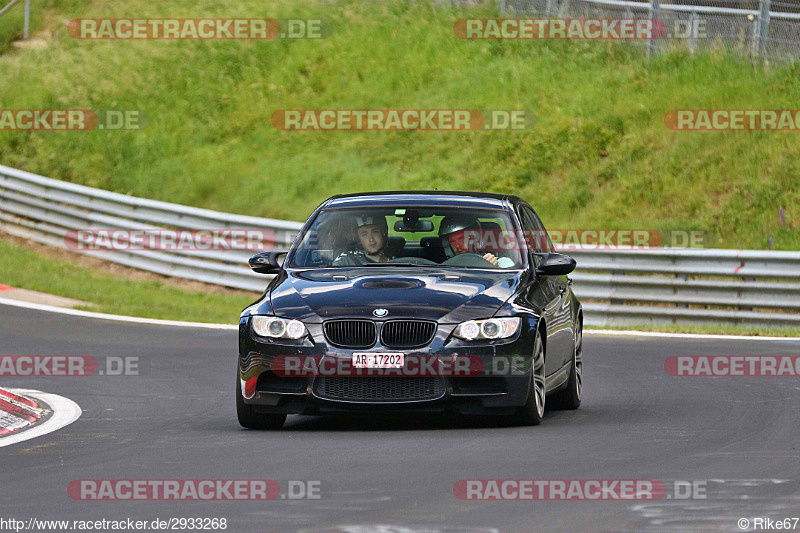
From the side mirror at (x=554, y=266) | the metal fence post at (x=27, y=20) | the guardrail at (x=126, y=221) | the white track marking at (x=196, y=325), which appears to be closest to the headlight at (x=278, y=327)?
the side mirror at (x=554, y=266)

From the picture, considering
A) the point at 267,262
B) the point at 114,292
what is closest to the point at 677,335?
the point at 267,262

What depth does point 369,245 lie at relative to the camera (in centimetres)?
1116

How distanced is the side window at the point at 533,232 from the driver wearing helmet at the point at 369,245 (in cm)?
108

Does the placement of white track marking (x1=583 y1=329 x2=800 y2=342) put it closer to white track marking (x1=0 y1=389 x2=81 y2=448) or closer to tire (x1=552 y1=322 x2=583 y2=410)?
tire (x1=552 y1=322 x2=583 y2=410)

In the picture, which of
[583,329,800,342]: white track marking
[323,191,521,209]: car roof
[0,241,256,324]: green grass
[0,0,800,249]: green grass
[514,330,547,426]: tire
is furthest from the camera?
[0,0,800,249]: green grass

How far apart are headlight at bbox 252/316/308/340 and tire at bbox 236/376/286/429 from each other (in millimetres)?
404

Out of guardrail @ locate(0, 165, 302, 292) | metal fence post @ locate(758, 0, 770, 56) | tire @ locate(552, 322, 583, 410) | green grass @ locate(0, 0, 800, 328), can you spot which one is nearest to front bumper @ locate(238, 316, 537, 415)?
tire @ locate(552, 322, 583, 410)

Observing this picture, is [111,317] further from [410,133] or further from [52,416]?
[410,133]

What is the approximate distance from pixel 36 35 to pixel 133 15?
2.42 metres

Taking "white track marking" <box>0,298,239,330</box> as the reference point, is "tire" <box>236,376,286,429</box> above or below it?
above

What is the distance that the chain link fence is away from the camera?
28250mm

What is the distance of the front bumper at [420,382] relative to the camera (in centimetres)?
988

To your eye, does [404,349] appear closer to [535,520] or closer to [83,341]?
[535,520]

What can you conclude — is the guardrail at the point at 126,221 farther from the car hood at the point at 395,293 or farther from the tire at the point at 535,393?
the tire at the point at 535,393
